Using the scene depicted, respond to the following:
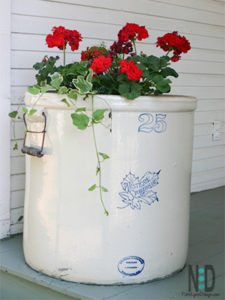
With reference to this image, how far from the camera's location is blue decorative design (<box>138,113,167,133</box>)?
2.31 metres

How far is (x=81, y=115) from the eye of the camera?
222 centimetres

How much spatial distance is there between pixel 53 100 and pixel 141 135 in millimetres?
392

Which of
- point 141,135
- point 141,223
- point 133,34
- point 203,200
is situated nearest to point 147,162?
point 141,135

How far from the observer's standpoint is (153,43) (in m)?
3.74

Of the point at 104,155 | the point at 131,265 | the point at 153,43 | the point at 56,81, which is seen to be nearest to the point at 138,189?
the point at 104,155

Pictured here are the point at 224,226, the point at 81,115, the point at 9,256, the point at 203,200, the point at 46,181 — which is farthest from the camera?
the point at 203,200

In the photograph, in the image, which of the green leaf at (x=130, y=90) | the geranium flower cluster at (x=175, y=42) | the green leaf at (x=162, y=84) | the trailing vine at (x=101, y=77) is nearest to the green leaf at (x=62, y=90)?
the trailing vine at (x=101, y=77)

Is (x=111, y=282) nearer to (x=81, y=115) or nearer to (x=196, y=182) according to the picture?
(x=81, y=115)

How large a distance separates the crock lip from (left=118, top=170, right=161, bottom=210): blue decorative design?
28 cm

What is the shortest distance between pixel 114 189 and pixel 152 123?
0.32 meters

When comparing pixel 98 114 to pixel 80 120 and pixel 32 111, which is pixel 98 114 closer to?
pixel 80 120

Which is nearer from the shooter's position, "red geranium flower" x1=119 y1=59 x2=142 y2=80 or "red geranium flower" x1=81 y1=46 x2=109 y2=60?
"red geranium flower" x1=119 y1=59 x2=142 y2=80

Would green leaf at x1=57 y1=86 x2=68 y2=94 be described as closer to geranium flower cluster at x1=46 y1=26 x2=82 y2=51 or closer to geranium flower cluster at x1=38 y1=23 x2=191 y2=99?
geranium flower cluster at x1=38 y1=23 x2=191 y2=99

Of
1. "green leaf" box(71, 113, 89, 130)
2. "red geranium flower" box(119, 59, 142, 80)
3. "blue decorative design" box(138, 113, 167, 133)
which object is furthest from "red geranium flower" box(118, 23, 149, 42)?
"green leaf" box(71, 113, 89, 130)
